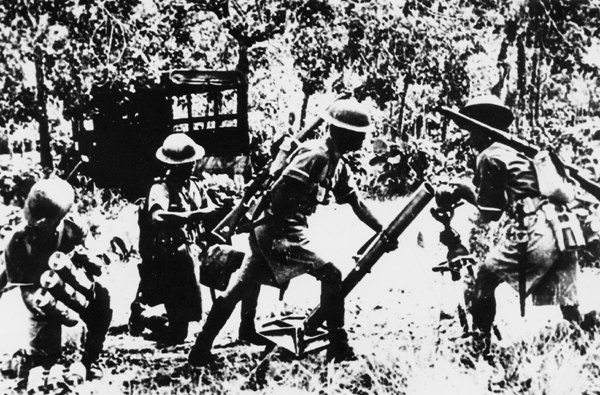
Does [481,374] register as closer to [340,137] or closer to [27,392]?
[340,137]

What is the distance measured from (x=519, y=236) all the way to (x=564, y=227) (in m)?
0.27

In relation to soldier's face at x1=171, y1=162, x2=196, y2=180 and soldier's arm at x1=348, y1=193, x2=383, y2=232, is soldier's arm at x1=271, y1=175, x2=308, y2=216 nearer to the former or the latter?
soldier's arm at x1=348, y1=193, x2=383, y2=232

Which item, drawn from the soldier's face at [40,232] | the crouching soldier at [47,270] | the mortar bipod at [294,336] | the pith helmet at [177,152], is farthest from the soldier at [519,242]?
the soldier's face at [40,232]

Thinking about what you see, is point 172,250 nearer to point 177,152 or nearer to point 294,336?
point 177,152

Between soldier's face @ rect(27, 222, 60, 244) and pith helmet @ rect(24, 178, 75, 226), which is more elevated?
pith helmet @ rect(24, 178, 75, 226)

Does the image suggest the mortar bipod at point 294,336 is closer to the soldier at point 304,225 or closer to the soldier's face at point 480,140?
the soldier at point 304,225

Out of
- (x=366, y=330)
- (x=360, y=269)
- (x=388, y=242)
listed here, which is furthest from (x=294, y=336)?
(x=388, y=242)

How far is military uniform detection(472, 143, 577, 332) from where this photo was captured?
387 centimetres

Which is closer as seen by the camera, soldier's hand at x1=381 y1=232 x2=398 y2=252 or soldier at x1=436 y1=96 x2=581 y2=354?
soldier at x1=436 y1=96 x2=581 y2=354

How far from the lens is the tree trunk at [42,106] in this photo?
7.20 meters

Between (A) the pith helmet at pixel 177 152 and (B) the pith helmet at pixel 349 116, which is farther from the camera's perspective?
(A) the pith helmet at pixel 177 152

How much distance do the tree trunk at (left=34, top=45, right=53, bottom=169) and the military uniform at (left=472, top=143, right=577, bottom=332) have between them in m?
5.30

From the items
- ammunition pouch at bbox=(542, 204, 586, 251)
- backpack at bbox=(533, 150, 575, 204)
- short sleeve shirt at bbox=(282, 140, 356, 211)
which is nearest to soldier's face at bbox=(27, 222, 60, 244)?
short sleeve shirt at bbox=(282, 140, 356, 211)

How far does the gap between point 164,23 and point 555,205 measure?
22.5 feet
